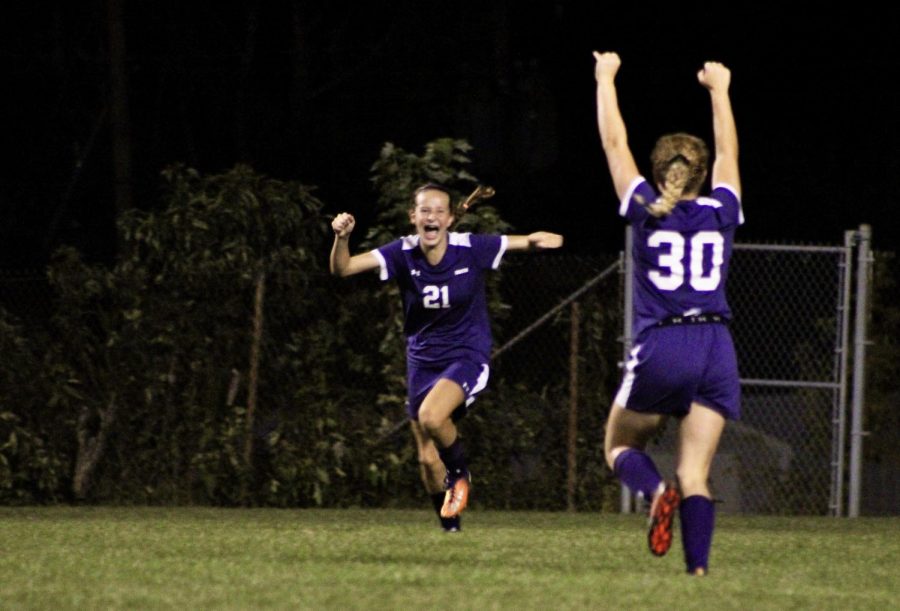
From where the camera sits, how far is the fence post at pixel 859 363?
1376 centimetres

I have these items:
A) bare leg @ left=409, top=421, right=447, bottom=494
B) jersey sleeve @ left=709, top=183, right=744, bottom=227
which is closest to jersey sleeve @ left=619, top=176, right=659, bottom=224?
jersey sleeve @ left=709, top=183, right=744, bottom=227

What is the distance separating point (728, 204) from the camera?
26.1 feet

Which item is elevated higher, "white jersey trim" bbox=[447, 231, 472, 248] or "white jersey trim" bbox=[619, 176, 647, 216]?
"white jersey trim" bbox=[447, 231, 472, 248]

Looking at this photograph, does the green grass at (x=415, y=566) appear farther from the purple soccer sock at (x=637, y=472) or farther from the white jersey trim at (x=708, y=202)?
the white jersey trim at (x=708, y=202)

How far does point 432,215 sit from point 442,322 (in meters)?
0.59

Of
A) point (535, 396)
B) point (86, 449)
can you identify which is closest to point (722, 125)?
point (535, 396)

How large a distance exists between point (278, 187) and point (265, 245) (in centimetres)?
43

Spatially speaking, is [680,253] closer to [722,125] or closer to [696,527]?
[722,125]

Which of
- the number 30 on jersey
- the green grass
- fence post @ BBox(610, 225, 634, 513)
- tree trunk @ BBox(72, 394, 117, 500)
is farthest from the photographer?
tree trunk @ BBox(72, 394, 117, 500)

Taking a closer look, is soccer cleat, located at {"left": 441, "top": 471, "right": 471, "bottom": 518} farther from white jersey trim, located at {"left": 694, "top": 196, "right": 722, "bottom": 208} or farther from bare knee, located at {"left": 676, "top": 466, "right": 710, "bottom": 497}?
white jersey trim, located at {"left": 694, "top": 196, "right": 722, "bottom": 208}

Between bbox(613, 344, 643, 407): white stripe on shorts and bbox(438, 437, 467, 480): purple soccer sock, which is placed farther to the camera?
bbox(438, 437, 467, 480): purple soccer sock

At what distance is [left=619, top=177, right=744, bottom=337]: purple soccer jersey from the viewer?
25.7ft

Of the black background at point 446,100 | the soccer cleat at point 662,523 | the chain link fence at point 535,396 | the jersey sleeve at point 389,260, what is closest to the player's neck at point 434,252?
the jersey sleeve at point 389,260

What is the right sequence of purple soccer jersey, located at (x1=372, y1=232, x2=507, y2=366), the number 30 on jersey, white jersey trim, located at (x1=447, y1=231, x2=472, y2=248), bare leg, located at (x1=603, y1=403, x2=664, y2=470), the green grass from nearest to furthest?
1. the green grass
2. the number 30 on jersey
3. bare leg, located at (x1=603, y1=403, x2=664, y2=470)
4. purple soccer jersey, located at (x1=372, y1=232, x2=507, y2=366)
5. white jersey trim, located at (x1=447, y1=231, x2=472, y2=248)
